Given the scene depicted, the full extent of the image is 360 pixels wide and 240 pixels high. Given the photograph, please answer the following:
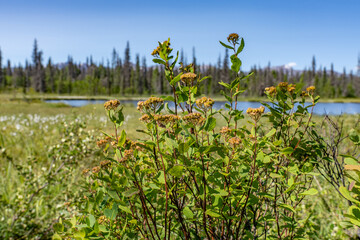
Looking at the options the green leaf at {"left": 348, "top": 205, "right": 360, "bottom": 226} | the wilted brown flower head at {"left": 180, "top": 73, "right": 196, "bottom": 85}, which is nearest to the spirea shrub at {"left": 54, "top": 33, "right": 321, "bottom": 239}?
the wilted brown flower head at {"left": 180, "top": 73, "right": 196, "bottom": 85}

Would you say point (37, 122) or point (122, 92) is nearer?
point (37, 122)

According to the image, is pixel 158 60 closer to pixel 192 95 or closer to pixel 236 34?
pixel 192 95

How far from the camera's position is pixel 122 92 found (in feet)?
267

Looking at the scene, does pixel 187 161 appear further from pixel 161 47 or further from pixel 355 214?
pixel 355 214

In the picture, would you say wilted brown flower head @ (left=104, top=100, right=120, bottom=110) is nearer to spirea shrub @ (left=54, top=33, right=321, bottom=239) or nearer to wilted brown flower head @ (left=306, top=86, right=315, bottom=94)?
spirea shrub @ (left=54, top=33, right=321, bottom=239)

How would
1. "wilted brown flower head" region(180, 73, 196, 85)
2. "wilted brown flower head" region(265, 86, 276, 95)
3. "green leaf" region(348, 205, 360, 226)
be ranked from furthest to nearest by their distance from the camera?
1. "wilted brown flower head" region(265, 86, 276, 95)
2. "wilted brown flower head" region(180, 73, 196, 85)
3. "green leaf" region(348, 205, 360, 226)

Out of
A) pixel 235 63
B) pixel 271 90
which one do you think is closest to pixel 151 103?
pixel 235 63

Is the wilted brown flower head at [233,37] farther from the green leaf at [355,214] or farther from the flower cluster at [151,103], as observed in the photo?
the green leaf at [355,214]

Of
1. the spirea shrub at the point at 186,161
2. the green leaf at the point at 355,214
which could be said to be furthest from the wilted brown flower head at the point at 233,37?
the green leaf at the point at 355,214

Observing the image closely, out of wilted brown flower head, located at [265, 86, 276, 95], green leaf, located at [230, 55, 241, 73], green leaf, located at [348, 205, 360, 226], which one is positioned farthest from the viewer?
wilted brown flower head, located at [265, 86, 276, 95]

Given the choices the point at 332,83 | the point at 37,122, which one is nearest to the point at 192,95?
the point at 37,122

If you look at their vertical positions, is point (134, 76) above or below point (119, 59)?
below

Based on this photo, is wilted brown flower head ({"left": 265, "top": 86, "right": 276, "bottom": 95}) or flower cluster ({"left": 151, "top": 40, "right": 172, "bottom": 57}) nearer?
flower cluster ({"left": 151, "top": 40, "right": 172, "bottom": 57})

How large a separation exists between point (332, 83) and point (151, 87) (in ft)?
220
